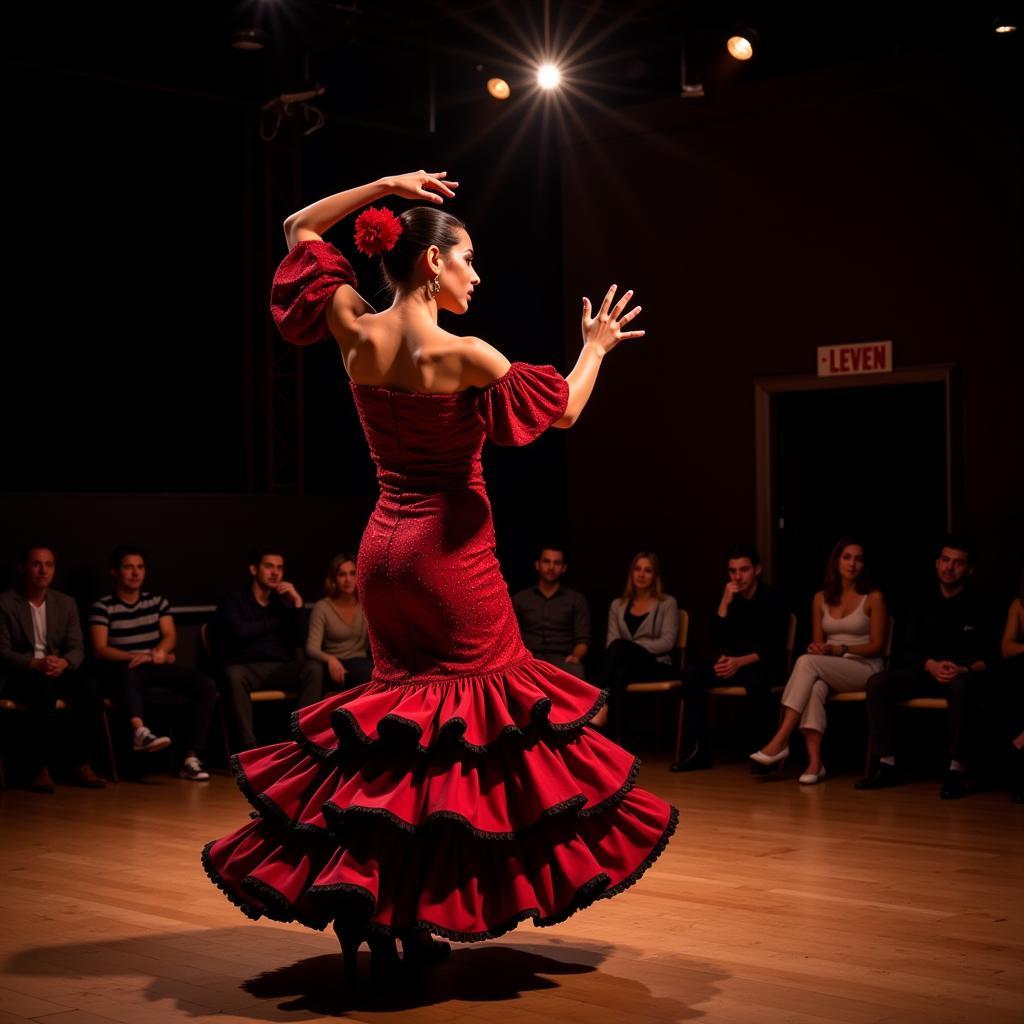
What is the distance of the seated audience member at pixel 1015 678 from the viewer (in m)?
6.46

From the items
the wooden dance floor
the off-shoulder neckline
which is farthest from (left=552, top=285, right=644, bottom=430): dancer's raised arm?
the wooden dance floor

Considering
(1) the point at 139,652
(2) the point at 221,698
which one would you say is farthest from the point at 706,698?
(1) the point at 139,652

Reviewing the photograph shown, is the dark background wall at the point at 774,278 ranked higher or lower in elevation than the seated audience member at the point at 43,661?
higher

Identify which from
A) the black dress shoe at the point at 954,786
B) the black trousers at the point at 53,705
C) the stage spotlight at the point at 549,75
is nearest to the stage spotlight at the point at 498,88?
the stage spotlight at the point at 549,75

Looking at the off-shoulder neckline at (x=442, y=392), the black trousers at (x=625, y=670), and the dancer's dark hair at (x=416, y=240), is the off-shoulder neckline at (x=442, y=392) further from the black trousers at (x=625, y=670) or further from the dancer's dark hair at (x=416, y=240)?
the black trousers at (x=625, y=670)

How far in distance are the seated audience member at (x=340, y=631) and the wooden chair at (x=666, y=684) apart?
1.34 meters

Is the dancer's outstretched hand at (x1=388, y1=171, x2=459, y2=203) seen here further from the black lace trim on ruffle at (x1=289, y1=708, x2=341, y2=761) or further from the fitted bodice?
the fitted bodice

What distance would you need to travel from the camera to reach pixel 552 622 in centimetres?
823

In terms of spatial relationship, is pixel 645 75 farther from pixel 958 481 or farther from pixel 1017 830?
pixel 1017 830

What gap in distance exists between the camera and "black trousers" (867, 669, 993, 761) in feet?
21.8

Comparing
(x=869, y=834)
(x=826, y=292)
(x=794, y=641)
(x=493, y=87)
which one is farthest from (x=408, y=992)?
(x=493, y=87)

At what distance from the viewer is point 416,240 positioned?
11.3ft

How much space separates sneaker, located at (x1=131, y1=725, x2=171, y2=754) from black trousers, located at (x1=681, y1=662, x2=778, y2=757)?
2405 millimetres

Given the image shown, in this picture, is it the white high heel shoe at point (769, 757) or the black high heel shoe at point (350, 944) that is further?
the white high heel shoe at point (769, 757)
